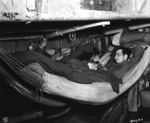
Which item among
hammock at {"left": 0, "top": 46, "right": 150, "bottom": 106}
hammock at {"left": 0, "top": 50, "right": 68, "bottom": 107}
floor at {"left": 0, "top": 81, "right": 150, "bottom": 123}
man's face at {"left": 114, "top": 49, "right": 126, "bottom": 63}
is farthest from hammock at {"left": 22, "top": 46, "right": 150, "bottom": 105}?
floor at {"left": 0, "top": 81, "right": 150, "bottom": 123}

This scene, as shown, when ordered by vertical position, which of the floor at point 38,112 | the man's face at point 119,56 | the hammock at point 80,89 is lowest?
the floor at point 38,112

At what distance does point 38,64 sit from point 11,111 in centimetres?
250

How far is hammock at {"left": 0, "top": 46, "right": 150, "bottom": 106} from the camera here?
191 centimetres

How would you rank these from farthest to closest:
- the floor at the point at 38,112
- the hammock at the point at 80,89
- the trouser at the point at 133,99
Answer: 1. the trouser at the point at 133,99
2. the floor at the point at 38,112
3. the hammock at the point at 80,89

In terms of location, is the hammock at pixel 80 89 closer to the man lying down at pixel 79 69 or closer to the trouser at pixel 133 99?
the man lying down at pixel 79 69

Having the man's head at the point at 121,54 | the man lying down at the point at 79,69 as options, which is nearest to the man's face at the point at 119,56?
the man's head at the point at 121,54

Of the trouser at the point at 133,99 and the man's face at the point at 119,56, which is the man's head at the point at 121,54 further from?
the trouser at the point at 133,99

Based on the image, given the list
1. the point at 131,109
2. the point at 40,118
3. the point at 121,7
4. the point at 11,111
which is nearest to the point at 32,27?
the point at 121,7

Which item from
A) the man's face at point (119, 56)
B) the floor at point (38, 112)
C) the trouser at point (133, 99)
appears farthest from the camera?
the trouser at point (133, 99)

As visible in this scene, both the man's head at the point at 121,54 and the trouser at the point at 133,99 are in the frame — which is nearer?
the man's head at the point at 121,54

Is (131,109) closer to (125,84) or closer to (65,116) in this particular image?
(65,116)

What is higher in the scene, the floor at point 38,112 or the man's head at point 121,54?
the man's head at point 121,54

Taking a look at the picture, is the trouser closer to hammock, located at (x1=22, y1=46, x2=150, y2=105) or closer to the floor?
the floor

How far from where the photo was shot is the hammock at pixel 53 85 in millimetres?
1914
